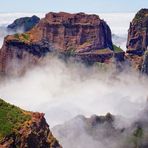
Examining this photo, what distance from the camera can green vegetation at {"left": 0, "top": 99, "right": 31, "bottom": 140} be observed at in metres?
87.4

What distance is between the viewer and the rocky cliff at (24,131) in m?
86.9

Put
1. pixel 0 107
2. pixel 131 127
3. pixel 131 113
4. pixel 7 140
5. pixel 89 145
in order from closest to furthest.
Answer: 1. pixel 7 140
2. pixel 0 107
3. pixel 89 145
4. pixel 131 127
5. pixel 131 113

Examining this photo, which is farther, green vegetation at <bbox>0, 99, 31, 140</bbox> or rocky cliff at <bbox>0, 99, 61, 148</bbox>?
green vegetation at <bbox>0, 99, 31, 140</bbox>

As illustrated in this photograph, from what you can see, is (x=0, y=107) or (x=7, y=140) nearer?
(x=7, y=140)

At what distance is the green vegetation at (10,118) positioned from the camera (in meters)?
87.4

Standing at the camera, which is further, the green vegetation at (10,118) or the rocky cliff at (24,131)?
the green vegetation at (10,118)

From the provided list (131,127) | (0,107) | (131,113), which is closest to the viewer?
(0,107)

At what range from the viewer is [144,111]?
175875mm

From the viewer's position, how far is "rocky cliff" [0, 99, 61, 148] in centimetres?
8688

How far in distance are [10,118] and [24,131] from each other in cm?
497

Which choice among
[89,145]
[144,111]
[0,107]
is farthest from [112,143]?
[0,107]

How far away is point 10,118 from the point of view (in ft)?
301

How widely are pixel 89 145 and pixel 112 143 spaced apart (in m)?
9.00

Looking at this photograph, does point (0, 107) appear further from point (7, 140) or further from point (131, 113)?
point (131, 113)
